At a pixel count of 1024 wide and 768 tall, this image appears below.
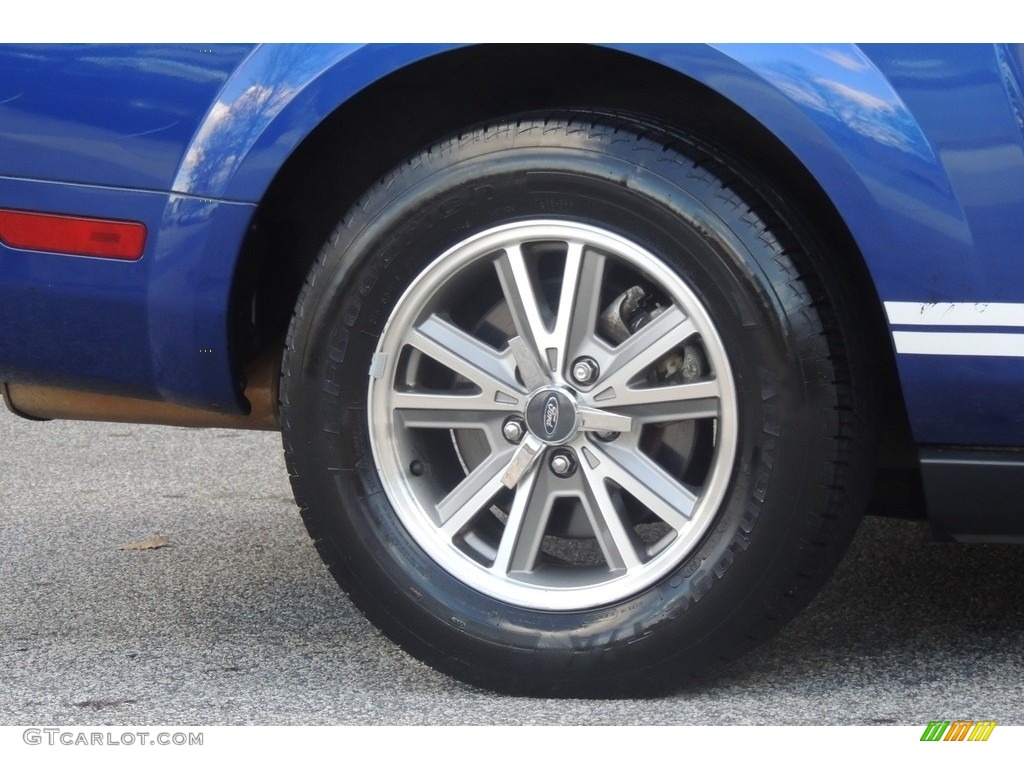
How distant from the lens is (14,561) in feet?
10.6

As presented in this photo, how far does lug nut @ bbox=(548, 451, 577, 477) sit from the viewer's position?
93.0 inches

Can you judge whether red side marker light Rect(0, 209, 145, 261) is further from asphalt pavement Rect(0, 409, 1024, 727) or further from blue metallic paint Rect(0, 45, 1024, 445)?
asphalt pavement Rect(0, 409, 1024, 727)

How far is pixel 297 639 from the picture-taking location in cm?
271

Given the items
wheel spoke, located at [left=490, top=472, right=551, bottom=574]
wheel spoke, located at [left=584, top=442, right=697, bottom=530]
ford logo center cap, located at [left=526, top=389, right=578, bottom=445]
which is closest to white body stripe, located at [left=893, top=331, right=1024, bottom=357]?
wheel spoke, located at [left=584, top=442, right=697, bottom=530]

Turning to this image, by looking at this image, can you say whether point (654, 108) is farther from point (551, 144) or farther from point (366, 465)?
point (366, 465)

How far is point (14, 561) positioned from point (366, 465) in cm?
124

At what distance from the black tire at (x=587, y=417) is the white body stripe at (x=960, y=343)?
0.35 ft

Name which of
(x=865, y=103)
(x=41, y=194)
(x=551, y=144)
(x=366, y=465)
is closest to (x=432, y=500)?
(x=366, y=465)

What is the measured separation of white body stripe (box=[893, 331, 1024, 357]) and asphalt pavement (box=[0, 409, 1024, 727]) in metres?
0.61

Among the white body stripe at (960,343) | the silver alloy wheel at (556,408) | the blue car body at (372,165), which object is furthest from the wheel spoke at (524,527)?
the white body stripe at (960,343)

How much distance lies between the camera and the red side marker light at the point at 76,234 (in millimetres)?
→ 2338

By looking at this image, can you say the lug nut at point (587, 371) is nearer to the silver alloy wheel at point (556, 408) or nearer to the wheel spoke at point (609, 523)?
the silver alloy wheel at point (556, 408)

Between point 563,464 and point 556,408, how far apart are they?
0.32ft

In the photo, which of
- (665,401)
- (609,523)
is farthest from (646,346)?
(609,523)
